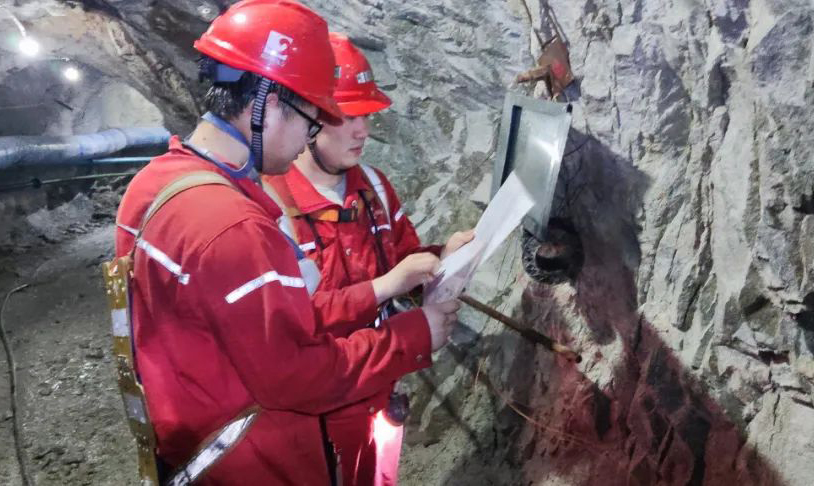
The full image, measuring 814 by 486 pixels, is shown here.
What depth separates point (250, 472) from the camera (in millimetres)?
1619

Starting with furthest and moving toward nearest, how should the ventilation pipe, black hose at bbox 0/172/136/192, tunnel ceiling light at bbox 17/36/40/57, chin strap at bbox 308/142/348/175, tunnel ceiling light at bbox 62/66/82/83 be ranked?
1. tunnel ceiling light at bbox 62/66/82/83
2. black hose at bbox 0/172/136/192
3. the ventilation pipe
4. tunnel ceiling light at bbox 17/36/40/57
5. chin strap at bbox 308/142/348/175

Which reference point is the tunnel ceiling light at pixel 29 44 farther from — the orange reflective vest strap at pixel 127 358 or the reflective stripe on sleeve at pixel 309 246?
the orange reflective vest strap at pixel 127 358

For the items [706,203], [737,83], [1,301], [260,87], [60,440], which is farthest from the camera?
[1,301]

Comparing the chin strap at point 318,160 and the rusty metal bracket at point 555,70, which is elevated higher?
the rusty metal bracket at point 555,70

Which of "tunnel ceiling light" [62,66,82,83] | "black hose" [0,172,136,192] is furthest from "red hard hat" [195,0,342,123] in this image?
"tunnel ceiling light" [62,66,82,83]

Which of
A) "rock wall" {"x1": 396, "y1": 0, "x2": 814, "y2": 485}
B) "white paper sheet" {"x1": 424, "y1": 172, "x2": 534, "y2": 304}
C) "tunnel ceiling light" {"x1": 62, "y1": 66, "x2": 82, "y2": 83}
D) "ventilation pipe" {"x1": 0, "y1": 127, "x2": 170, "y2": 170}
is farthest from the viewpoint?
"tunnel ceiling light" {"x1": 62, "y1": 66, "x2": 82, "y2": 83}

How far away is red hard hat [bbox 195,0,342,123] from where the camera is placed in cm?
154

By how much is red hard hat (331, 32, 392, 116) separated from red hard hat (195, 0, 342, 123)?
769 millimetres

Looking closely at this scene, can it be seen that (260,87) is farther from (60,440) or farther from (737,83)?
(60,440)

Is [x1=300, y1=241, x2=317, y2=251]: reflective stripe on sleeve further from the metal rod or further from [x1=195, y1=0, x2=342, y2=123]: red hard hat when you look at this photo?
[x1=195, y1=0, x2=342, y2=123]: red hard hat

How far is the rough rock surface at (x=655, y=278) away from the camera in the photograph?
1.75 metres

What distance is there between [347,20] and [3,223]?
625cm

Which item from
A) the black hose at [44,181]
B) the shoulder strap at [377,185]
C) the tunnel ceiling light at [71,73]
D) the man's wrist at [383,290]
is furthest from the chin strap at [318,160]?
the tunnel ceiling light at [71,73]

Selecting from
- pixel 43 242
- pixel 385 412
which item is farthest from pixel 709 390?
pixel 43 242
